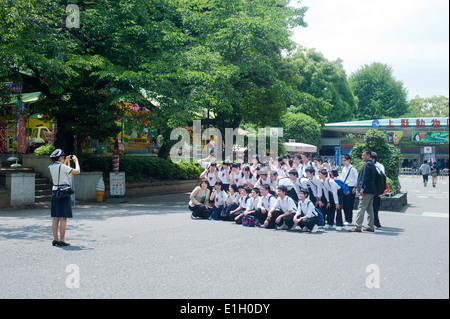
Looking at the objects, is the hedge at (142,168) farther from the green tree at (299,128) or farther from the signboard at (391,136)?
the green tree at (299,128)

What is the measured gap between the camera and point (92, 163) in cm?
1936

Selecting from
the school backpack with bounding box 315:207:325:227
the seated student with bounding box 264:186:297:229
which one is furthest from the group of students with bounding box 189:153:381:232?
the school backpack with bounding box 315:207:325:227

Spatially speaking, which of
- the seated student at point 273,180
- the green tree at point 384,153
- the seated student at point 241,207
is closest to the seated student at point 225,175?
the seated student at point 273,180

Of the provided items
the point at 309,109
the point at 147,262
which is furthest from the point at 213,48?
the point at 147,262

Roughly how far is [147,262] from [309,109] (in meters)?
17.3

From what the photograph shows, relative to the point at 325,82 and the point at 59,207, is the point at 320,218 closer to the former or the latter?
the point at 59,207

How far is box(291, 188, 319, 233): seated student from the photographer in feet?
32.7

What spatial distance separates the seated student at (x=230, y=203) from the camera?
12.0m

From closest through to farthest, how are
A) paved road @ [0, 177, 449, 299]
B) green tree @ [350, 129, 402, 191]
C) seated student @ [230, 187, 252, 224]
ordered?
paved road @ [0, 177, 449, 299] → seated student @ [230, 187, 252, 224] → green tree @ [350, 129, 402, 191]

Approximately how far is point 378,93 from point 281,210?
2070 inches

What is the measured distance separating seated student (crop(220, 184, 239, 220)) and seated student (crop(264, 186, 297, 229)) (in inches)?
63.0

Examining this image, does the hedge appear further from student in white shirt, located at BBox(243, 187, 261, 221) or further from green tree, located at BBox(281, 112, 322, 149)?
green tree, located at BBox(281, 112, 322, 149)

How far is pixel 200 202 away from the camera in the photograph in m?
12.6

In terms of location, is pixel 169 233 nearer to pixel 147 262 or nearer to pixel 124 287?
pixel 147 262
